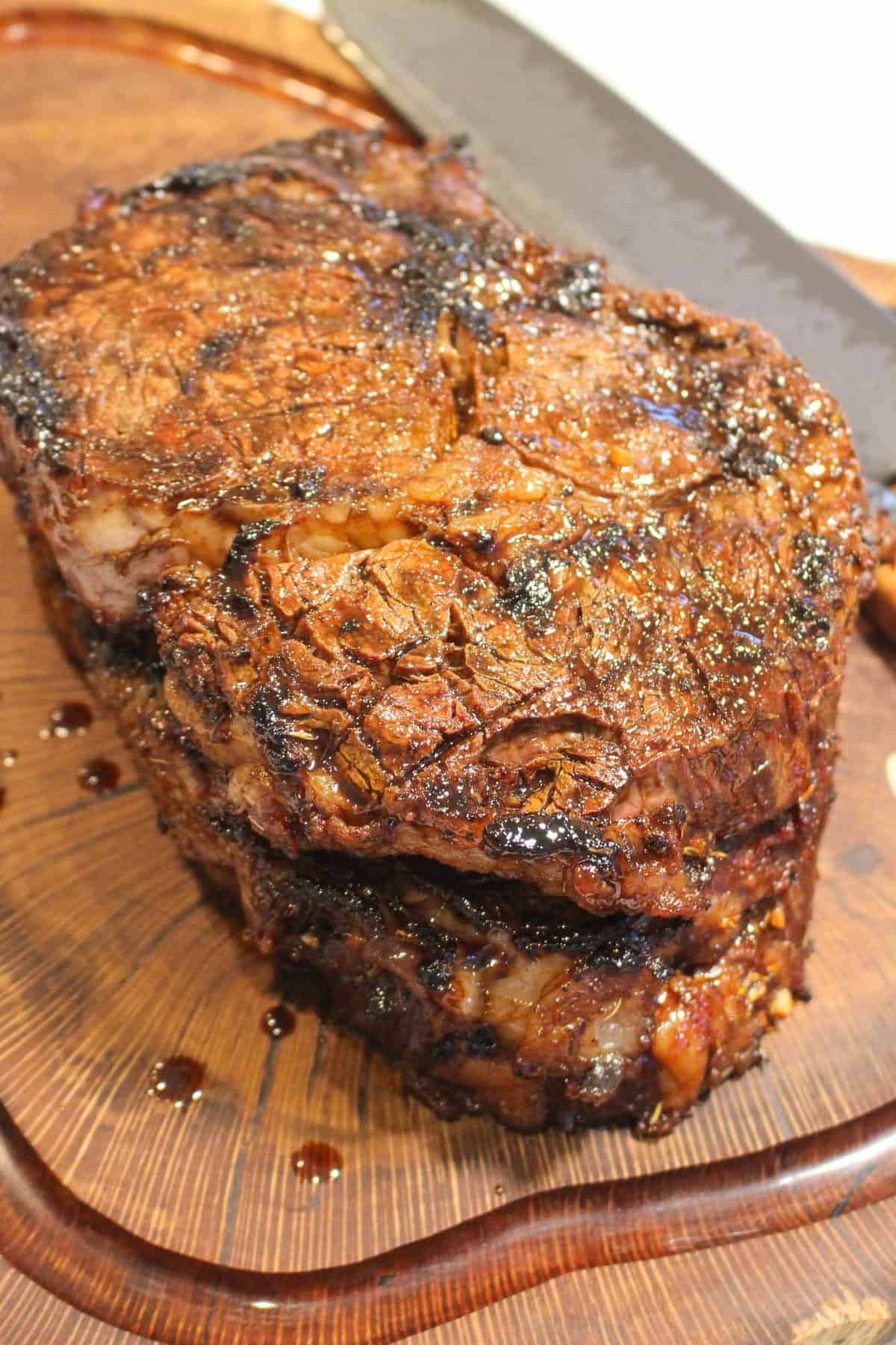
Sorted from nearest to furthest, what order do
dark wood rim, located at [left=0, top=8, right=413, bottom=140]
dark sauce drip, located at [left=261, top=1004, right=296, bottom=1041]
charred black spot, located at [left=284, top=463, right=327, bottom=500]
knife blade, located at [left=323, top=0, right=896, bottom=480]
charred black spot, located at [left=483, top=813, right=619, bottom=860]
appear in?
1. charred black spot, located at [left=483, top=813, right=619, bottom=860]
2. charred black spot, located at [left=284, top=463, right=327, bottom=500]
3. dark sauce drip, located at [left=261, top=1004, right=296, bottom=1041]
4. knife blade, located at [left=323, top=0, right=896, bottom=480]
5. dark wood rim, located at [left=0, top=8, right=413, bottom=140]

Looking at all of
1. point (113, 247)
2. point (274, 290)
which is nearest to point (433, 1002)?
point (274, 290)

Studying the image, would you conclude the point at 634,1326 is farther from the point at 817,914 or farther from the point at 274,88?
the point at 274,88

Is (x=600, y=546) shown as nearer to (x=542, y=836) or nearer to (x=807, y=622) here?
(x=807, y=622)

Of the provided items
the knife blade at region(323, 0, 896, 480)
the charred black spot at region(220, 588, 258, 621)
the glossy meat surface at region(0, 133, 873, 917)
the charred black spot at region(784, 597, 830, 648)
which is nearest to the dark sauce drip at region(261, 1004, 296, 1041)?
the glossy meat surface at region(0, 133, 873, 917)

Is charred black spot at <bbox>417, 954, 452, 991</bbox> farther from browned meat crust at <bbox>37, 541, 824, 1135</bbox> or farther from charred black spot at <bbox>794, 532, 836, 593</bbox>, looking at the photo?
charred black spot at <bbox>794, 532, 836, 593</bbox>

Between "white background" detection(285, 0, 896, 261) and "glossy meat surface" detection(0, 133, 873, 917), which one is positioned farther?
"white background" detection(285, 0, 896, 261)

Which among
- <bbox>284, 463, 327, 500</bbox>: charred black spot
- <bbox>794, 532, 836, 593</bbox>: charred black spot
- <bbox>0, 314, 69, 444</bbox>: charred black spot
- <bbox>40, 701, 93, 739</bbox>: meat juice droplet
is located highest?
<bbox>794, 532, 836, 593</bbox>: charred black spot

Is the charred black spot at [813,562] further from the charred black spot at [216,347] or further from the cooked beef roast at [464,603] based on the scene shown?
the charred black spot at [216,347]

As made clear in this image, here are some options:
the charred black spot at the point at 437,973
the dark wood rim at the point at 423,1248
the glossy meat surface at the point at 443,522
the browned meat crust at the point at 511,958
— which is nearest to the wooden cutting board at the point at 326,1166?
the dark wood rim at the point at 423,1248
